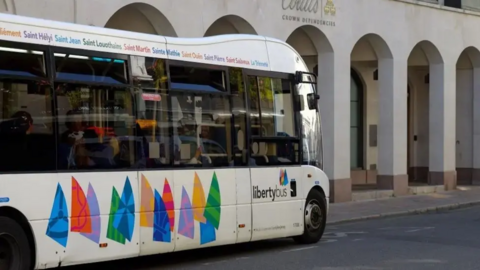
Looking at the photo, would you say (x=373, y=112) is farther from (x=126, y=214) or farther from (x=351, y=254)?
(x=126, y=214)

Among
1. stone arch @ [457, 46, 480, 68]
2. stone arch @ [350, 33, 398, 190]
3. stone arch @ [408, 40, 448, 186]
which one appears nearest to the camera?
stone arch @ [350, 33, 398, 190]

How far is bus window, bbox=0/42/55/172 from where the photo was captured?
8.92 meters

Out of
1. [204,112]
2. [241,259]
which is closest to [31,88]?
[204,112]

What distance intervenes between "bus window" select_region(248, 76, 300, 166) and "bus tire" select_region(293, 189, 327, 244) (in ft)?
2.87

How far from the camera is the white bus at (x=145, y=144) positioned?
9.17m

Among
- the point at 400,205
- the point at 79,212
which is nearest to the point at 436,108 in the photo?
the point at 400,205

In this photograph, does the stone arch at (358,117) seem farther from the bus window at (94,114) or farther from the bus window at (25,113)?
the bus window at (25,113)

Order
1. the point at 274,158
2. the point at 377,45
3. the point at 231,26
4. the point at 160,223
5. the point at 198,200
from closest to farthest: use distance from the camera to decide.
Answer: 1. the point at 160,223
2. the point at 198,200
3. the point at 274,158
4. the point at 231,26
5. the point at 377,45

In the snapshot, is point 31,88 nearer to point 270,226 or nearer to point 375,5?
point 270,226

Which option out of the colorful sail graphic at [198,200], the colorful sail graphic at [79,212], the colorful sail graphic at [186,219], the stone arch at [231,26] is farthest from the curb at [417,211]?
the colorful sail graphic at [79,212]

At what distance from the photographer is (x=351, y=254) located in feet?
41.9

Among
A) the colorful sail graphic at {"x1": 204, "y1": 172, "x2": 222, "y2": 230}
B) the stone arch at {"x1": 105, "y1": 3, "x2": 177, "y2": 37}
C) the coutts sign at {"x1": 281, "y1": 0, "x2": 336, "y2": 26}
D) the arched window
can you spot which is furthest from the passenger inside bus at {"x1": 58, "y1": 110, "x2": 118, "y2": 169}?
the arched window

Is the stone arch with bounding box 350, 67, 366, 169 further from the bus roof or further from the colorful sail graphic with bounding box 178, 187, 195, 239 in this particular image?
the colorful sail graphic with bounding box 178, 187, 195, 239

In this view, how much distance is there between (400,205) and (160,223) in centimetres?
1314
